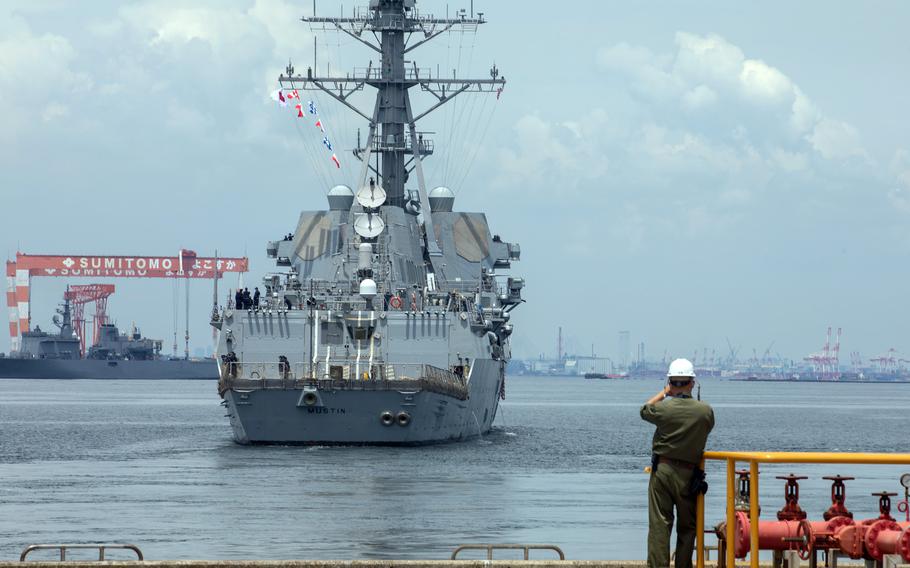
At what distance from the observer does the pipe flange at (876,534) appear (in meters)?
10.6

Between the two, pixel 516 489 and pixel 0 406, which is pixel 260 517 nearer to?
pixel 516 489

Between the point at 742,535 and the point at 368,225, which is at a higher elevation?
the point at 368,225

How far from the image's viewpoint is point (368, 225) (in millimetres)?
43188

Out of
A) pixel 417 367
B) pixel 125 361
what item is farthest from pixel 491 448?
pixel 125 361

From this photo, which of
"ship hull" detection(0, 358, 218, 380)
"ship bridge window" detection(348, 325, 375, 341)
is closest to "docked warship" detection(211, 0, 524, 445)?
"ship bridge window" detection(348, 325, 375, 341)

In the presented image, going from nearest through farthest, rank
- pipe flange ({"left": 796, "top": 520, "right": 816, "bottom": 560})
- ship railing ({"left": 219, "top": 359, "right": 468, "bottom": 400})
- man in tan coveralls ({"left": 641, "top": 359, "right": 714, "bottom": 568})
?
pipe flange ({"left": 796, "top": 520, "right": 816, "bottom": 560}), man in tan coveralls ({"left": 641, "top": 359, "right": 714, "bottom": 568}), ship railing ({"left": 219, "top": 359, "right": 468, "bottom": 400})

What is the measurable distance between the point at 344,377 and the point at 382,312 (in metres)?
2.90

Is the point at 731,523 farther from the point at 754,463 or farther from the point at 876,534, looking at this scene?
the point at 876,534

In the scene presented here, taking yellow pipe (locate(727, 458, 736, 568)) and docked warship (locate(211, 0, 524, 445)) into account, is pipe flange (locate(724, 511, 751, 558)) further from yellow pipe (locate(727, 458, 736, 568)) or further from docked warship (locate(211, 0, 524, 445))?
docked warship (locate(211, 0, 524, 445))

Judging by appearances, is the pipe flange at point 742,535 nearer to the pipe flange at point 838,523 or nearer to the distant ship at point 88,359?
the pipe flange at point 838,523

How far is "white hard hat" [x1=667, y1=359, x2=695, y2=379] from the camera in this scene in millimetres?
10992

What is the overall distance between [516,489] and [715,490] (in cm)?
400

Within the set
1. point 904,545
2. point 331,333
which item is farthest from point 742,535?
point 331,333

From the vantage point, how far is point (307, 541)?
20.8 metres
